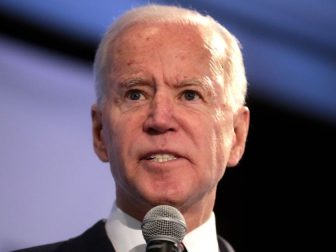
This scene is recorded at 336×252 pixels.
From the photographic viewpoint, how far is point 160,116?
5.71ft

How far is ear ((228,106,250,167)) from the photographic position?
1964 millimetres

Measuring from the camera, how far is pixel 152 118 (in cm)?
175

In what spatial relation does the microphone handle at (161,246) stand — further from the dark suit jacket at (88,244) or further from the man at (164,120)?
the dark suit jacket at (88,244)

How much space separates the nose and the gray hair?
196 mm

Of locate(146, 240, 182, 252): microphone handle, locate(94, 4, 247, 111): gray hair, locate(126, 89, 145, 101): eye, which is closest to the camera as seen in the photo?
locate(146, 240, 182, 252): microphone handle

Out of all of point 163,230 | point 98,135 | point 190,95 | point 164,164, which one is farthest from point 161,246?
point 98,135

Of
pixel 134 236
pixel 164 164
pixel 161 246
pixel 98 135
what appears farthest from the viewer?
pixel 98 135

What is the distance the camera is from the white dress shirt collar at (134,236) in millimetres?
1832

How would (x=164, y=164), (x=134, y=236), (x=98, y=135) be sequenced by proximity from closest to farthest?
(x=164, y=164) < (x=134, y=236) < (x=98, y=135)

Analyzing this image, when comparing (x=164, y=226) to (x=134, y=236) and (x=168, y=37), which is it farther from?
(x=168, y=37)

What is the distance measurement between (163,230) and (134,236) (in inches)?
16.4

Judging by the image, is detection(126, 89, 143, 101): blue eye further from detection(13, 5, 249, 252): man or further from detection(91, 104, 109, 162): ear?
detection(91, 104, 109, 162): ear

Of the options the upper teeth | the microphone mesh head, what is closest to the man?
the upper teeth

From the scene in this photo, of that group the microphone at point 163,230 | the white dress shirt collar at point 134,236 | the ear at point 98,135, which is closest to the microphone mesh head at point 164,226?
the microphone at point 163,230
